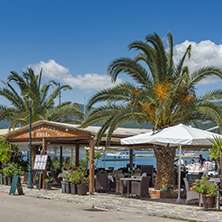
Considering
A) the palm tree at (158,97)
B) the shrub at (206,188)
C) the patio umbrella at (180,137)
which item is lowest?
the shrub at (206,188)

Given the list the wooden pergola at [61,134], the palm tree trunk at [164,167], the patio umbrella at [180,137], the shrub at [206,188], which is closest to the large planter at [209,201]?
the shrub at [206,188]

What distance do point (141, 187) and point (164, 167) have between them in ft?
5.14

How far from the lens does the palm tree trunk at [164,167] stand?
15141 mm

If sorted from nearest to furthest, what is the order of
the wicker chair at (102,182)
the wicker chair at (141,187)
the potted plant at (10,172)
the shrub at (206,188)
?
the shrub at (206,188), the wicker chair at (141,187), the wicker chair at (102,182), the potted plant at (10,172)

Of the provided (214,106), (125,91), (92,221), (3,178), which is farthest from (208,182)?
(3,178)

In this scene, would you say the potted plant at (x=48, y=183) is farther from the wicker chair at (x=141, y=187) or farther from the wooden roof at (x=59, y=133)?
the wicker chair at (x=141, y=187)

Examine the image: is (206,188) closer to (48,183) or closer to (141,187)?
(141,187)

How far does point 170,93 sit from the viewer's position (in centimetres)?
1455

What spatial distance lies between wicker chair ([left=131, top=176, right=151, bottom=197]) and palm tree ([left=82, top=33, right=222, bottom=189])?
101 cm

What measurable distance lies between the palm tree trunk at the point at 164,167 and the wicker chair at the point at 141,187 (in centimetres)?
93

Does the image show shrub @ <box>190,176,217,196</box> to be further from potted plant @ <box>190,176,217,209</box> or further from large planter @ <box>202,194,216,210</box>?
large planter @ <box>202,194,216,210</box>

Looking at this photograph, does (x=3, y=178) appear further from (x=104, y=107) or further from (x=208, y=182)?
(x=208, y=182)

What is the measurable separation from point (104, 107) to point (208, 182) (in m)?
5.92

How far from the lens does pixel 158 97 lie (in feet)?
48.4
